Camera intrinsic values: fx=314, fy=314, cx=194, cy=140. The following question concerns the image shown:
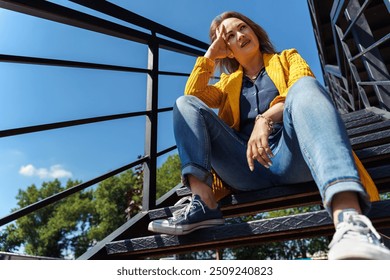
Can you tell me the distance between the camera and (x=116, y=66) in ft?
5.80

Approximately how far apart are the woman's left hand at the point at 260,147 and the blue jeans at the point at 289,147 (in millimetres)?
83

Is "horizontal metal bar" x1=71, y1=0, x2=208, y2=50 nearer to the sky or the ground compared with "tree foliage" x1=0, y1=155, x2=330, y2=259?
nearer to the ground

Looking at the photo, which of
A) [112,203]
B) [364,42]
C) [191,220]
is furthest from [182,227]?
[112,203]

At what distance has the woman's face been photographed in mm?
1626

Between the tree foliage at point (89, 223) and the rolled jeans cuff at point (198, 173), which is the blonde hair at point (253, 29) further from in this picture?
the tree foliage at point (89, 223)

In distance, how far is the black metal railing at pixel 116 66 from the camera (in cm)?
121

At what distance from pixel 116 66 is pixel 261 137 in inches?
40.9

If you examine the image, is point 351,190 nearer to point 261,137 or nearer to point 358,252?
point 358,252

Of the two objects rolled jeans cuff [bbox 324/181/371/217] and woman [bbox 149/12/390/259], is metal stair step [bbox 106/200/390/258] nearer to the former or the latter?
woman [bbox 149/12/390/259]

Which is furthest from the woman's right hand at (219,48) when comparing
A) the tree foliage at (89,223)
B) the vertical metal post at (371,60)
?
Result: the tree foliage at (89,223)

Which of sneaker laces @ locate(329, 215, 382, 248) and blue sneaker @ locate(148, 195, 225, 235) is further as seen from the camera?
blue sneaker @ locate(148, 195, 225, 235)

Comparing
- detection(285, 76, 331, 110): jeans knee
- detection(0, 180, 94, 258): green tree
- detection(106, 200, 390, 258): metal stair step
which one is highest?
detection(0, 180, 94, 258): green tree

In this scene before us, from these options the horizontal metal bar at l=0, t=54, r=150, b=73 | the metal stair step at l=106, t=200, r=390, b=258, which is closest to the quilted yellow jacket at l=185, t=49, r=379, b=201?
the metal stair step at l=106, t=200, r=390, b=258

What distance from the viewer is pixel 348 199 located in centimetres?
80
